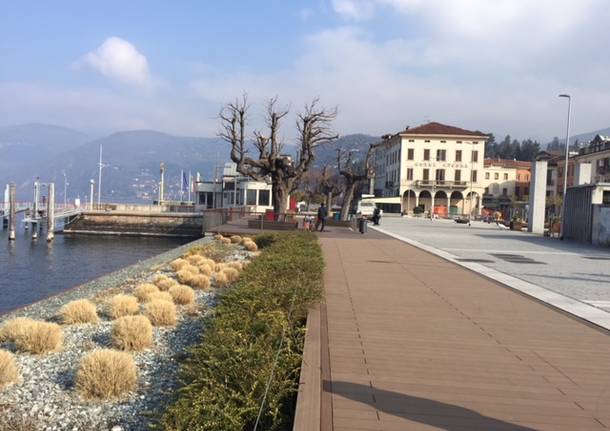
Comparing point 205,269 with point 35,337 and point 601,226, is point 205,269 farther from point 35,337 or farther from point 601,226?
point 601,226

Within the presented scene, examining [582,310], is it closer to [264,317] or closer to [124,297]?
[264,317]

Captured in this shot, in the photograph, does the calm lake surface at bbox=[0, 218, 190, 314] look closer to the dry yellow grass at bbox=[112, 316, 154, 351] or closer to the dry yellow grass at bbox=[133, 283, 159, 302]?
the dry yellow grass at bbox=[133, 283, 159, 302]

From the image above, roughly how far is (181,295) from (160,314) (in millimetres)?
2112

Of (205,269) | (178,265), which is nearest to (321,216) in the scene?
(178,265)

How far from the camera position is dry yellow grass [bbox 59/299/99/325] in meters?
9.45

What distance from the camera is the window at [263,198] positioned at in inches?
2533

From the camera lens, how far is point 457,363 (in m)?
6.16

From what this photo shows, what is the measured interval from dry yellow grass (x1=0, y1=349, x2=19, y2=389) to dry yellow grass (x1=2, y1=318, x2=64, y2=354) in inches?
45.2

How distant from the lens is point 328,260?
16812 mm

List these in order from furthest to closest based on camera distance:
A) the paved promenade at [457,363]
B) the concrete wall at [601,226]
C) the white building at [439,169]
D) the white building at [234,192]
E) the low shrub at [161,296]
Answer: the white building at [439,169] → the white building at [234,192] → the concrete wall at [601,226] → the low shrub at [161,296] → the paved promenade at [457,363]

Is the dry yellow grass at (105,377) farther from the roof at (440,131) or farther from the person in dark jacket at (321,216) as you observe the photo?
the roof at (440,131)

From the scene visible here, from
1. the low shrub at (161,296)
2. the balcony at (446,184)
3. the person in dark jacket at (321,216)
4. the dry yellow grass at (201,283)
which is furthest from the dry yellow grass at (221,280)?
the balcony at (446,184)

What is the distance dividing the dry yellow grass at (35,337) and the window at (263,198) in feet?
185

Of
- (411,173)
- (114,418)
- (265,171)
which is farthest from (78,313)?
(411,173)
